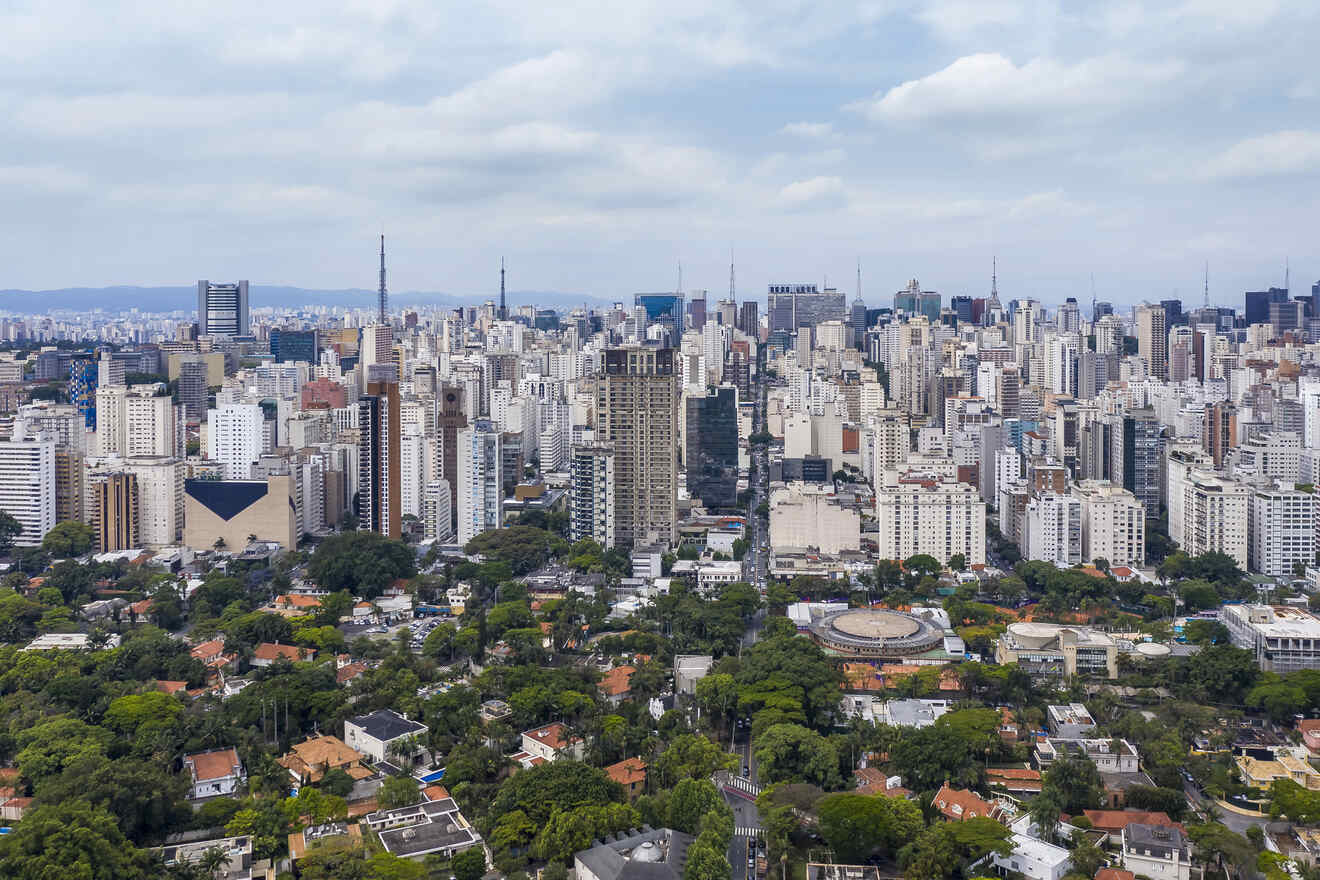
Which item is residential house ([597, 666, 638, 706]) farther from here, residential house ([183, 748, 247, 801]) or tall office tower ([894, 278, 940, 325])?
tall office tower ([894, 278, 940, 325])

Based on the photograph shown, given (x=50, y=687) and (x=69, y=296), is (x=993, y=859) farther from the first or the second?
(x=69, y=296)

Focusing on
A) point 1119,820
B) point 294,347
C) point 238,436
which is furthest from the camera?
point 294,347

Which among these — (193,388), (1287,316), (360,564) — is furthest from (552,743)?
(1287,316)

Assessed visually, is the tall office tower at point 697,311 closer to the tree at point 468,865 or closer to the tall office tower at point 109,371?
the tall office tower at point 109,371

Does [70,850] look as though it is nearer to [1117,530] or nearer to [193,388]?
[1117,530]

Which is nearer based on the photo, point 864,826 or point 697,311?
point 864,826

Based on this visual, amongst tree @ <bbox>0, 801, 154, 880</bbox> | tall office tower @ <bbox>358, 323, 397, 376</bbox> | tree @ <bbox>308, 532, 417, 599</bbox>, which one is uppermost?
tall office tower @ <bbox>358, 323, 397, 376</bbox>

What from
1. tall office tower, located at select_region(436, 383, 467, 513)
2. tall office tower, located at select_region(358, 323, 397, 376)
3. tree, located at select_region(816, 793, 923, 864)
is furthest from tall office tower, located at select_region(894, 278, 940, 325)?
tree, located at select_region(816, 793, 923, 864)

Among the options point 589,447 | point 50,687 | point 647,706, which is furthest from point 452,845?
point 589,447
